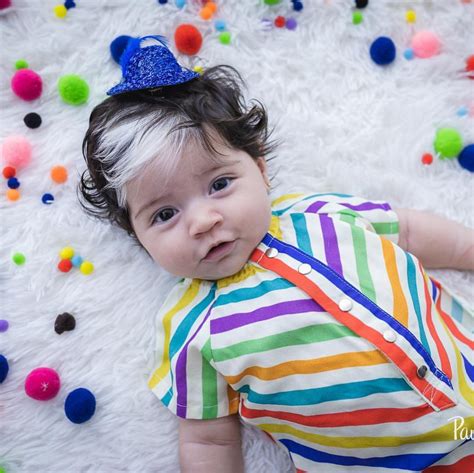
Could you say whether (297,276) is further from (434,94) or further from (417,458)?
(434,94)

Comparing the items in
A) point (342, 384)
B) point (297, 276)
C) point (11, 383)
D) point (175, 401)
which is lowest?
point (11, 383)

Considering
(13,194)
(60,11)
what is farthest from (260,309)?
(60,11)

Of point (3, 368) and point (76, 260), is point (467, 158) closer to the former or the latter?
point (76, 260)

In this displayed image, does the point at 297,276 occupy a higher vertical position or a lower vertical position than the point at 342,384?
higher

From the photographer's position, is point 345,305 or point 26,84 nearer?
point 345,305

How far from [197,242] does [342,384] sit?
0.34 m

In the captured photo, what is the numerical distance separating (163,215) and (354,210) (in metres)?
0.39

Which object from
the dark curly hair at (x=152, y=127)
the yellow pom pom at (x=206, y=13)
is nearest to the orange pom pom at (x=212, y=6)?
the yellow pom pom at (x=206, y=13)

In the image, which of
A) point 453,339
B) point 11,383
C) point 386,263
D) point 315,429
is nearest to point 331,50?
point 386,263

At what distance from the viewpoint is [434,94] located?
4.14 ft

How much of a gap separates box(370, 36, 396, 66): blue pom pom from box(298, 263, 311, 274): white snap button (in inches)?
22.9

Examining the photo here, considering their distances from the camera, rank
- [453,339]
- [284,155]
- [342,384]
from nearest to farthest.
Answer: [342,384]
[453,339]
[284,155]

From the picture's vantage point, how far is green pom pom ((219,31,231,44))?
4.05ft

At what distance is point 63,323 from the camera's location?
43.6 inches
